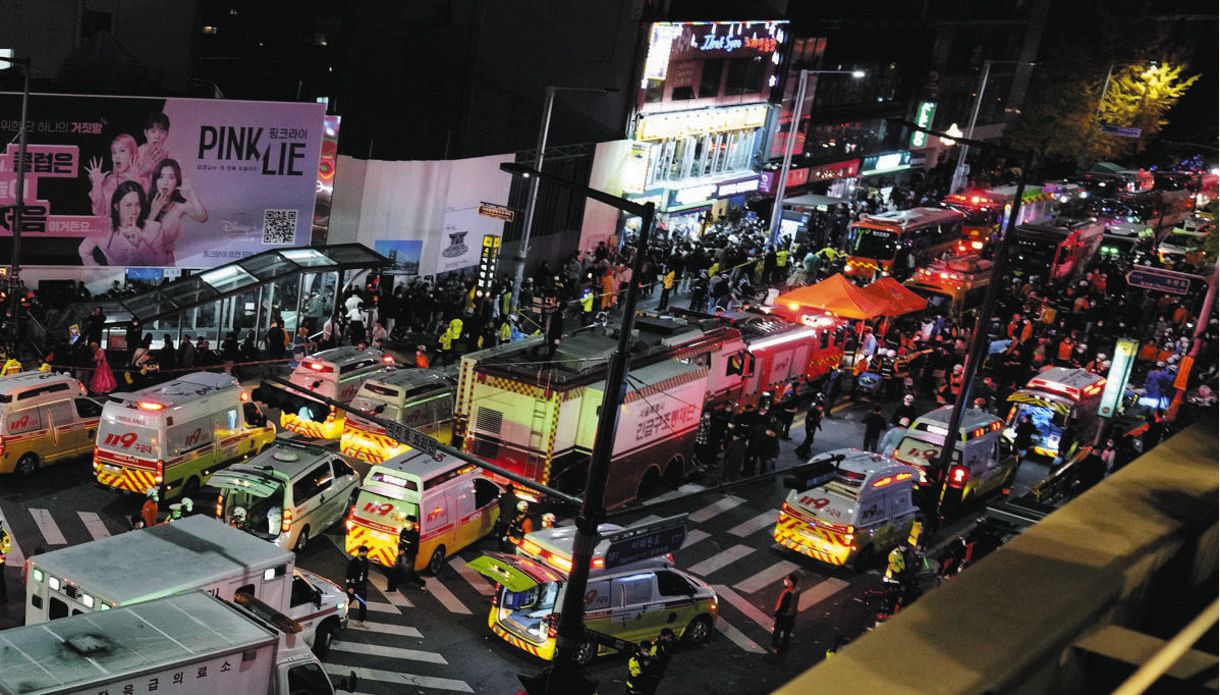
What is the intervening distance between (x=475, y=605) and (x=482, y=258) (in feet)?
61.2

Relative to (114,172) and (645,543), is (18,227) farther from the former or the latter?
(645,543)

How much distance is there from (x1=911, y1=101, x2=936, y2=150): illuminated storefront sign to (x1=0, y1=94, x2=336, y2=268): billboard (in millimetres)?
50761

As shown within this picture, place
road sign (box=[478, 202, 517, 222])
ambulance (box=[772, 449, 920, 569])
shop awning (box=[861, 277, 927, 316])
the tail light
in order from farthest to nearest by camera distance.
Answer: shop awning (box=[861, 277, 927, 316]) < road sign (box=[478, 202, 517, 222]) < the tail light < ambulance (box=[772, 449, 920, 569])

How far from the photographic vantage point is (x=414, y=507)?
24297 mm

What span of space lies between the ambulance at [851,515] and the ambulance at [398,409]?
7444mm

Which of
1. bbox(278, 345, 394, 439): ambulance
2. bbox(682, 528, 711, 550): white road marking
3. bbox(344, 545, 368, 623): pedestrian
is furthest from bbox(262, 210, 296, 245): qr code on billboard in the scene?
A: bbox(344, 545, 368, 623): pedestrian

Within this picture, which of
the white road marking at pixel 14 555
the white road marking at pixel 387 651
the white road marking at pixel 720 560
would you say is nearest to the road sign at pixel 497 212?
the white road marking at pixel 720 560

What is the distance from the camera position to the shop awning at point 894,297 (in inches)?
1673

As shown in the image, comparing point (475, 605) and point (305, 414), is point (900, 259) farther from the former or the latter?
point (475, 605)

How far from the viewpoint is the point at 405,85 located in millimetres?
42219

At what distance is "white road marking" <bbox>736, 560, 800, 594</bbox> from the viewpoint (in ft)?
86.0

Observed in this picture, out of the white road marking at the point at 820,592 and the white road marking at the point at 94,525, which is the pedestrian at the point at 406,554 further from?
the white road marking at the point at 820,592

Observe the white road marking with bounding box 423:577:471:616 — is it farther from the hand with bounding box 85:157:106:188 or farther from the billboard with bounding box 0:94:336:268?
the hand with bounding box 85:157:106:188

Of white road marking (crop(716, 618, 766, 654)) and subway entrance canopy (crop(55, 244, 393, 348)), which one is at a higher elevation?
subway entrance canopy (crop(55, 244, 393, 348))
